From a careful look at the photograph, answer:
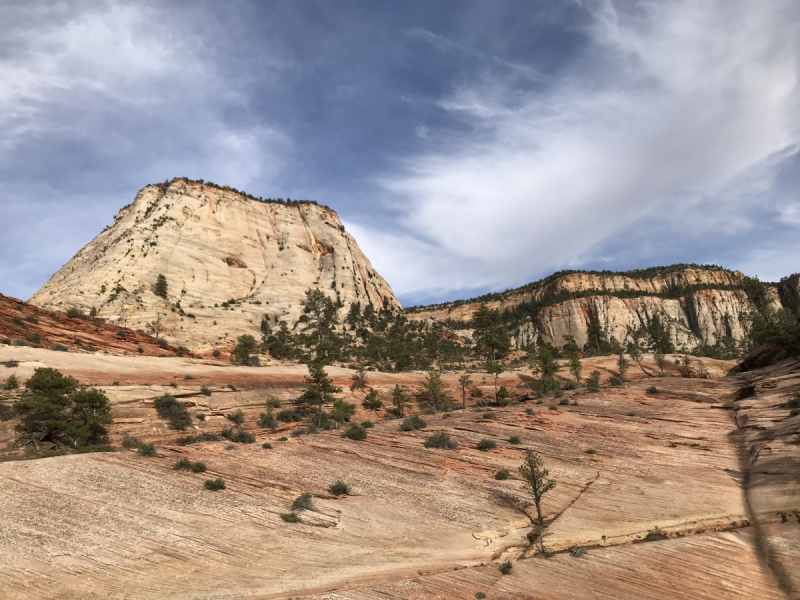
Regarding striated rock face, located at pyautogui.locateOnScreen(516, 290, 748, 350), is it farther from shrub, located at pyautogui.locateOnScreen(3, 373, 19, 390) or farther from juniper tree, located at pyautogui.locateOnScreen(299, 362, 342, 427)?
shrub, located at pyautogui.locateOnScreen(3, 373, 19, 390)

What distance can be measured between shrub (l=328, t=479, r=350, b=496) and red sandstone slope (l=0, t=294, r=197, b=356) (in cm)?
3531

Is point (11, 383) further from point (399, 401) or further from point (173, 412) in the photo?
point (399, 401)

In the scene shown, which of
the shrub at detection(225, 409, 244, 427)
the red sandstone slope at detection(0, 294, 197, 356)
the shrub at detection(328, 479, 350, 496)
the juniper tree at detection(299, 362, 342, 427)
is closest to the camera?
the shrub at detection(328, 479, 350, 496)

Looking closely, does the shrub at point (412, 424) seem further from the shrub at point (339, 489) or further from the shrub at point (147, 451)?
the shrub at point (147, 451)

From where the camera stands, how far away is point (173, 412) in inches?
1412

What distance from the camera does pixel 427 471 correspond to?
85.1 feet

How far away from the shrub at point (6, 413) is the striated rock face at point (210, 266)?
40516mm

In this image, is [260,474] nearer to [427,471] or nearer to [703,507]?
[427,471]

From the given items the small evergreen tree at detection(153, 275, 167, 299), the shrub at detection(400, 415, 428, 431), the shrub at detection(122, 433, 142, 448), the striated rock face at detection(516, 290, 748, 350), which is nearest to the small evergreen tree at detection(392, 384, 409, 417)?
the shrub at detection(400, 415, 428, 431)

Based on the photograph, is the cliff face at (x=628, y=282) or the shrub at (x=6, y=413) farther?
the cliff face at (x=628, y=282)

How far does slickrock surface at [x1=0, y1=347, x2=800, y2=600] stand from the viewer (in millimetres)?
14109

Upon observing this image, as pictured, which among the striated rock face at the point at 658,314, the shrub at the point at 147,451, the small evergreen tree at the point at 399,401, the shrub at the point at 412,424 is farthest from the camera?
the striated rock face at the point at 658,314

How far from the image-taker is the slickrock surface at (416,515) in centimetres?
1411

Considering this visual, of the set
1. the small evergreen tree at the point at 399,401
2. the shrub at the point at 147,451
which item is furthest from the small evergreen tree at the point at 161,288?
the shrub at the point at 147,451
